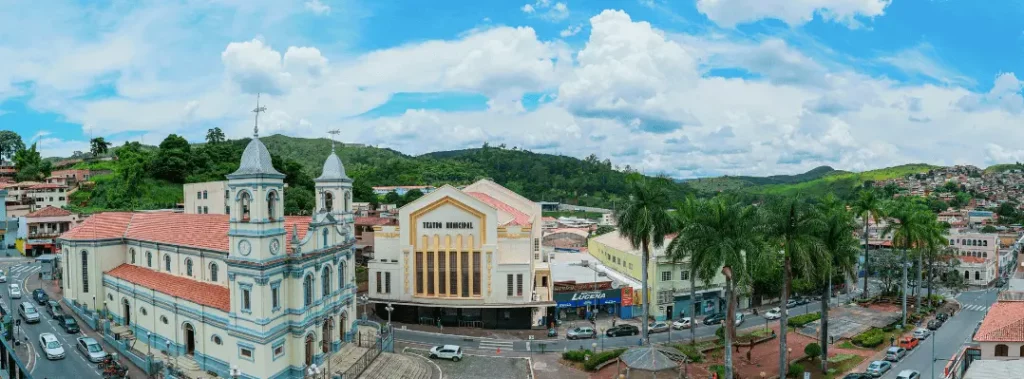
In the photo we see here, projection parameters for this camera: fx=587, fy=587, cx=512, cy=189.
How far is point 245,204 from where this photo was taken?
33.8 m

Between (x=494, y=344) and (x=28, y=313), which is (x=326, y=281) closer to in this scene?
(x=494, y=344)

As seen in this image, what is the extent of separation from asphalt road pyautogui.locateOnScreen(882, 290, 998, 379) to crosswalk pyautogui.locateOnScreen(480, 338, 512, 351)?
87.3ft

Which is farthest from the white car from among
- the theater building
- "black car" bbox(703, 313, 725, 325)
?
"black car" bbox(703, 313, 725, 325)

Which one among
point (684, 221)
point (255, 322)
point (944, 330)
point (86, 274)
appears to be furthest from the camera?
point (944, 330)

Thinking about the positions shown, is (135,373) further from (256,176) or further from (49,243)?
(49,243)

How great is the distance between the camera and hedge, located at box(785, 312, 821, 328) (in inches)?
2057

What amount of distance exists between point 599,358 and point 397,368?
1402cm

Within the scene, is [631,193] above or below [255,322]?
above

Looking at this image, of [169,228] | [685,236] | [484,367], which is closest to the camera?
[685,236]

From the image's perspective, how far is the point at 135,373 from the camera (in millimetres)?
36344

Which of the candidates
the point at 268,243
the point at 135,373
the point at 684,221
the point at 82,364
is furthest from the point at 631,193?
the point at 82,364

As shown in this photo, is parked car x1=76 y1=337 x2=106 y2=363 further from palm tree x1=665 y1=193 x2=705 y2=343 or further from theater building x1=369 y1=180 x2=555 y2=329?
palm tree x1=665 y1=193 x2=705 y2=343

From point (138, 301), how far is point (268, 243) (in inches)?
634

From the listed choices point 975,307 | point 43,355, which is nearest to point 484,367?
point 43,355
